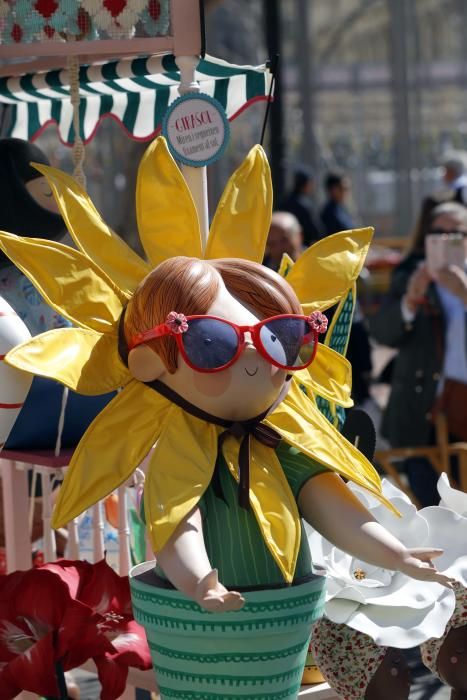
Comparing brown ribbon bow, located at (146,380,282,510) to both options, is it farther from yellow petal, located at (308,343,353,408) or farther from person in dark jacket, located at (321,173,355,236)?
person in dark jacket, located at (321,173,355,236)

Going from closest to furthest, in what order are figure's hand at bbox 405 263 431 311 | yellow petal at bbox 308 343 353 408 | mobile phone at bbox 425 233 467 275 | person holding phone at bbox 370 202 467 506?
yellow petal at bbox 308 343 353 408 → mobile phone at bbox 425 233 467 275 → figure's hand at bbox 405 263 431 311 → person holding phone at bbox 370 202 467 506

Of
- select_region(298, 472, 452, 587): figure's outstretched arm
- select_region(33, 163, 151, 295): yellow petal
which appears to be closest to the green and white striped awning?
select_region(33, 163, 151, 295): yellow petal

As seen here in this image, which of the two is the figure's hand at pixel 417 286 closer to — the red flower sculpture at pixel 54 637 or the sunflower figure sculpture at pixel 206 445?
the sunflower figure sculpture at pixel 206 445

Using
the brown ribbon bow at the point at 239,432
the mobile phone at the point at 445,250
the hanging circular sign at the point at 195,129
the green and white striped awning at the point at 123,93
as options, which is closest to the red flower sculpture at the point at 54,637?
the brown ribbon bow at the point at 239,432

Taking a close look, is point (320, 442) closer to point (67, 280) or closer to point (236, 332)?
point (236, 332)

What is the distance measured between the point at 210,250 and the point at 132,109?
65.4 inches

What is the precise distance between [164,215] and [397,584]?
878mm

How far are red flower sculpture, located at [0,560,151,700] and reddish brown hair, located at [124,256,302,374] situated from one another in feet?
1.59

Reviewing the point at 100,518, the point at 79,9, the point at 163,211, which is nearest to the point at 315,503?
the point at 163,211

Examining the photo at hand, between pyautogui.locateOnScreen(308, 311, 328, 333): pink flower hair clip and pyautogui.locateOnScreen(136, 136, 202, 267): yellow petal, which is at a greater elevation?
pyautogui.locateOnScreen(136, 136, 202, 267): yellow petal

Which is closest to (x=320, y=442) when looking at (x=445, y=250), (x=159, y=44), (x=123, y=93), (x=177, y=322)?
(x=177, y=322)

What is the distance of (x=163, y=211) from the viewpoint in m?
2.55

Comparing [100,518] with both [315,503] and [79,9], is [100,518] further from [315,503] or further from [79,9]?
[79,9]

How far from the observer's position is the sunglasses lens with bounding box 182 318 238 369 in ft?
7.38
